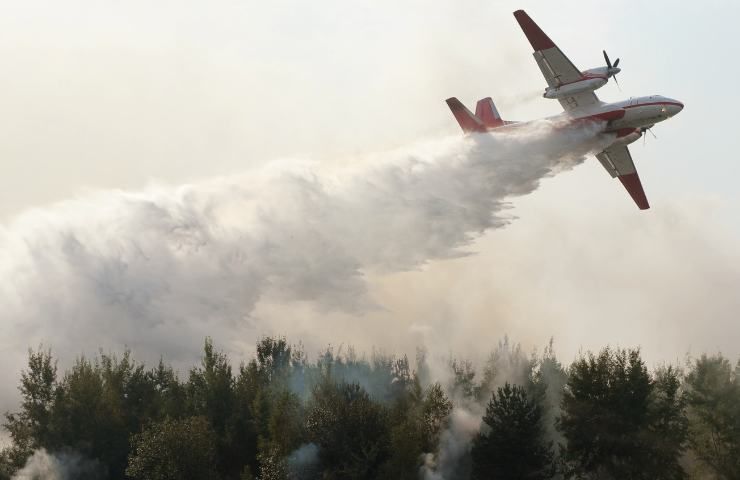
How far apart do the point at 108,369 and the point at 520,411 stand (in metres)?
26.9

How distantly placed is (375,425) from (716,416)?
61.2ft

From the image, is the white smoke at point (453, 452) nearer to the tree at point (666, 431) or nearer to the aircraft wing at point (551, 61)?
the tree at point (666, 431)

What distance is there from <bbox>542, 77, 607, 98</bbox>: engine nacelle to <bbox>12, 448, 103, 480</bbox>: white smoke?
99.8 ft

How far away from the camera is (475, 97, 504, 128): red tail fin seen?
177 ft

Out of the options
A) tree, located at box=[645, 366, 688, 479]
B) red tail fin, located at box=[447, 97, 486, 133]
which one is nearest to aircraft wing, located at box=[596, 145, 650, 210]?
red tail fin, located at box=[447, 97, 486, 133]

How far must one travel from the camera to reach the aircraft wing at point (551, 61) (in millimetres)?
48875

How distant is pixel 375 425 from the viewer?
167 ft

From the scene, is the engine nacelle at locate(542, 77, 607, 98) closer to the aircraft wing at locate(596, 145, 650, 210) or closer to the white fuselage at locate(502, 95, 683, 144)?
the white fuselage at locate(502, 95, 683, 144)

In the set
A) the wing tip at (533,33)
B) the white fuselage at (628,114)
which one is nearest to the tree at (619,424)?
the white fuselage at (628,114)

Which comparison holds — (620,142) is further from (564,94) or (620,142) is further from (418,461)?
(418,461)

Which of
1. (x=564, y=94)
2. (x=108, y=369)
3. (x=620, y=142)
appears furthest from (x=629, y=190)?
(x=108, y=369)

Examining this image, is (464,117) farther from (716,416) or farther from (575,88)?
(716,416)

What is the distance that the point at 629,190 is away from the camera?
188 ft

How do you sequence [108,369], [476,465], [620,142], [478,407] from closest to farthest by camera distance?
[476,465] → [620,142] → [478,407] → [108,369]
